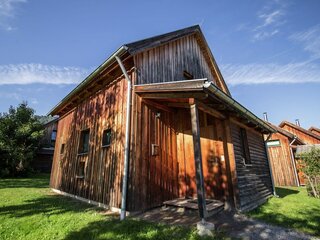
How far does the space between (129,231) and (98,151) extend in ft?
12.3

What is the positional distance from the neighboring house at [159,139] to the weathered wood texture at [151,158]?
0.10ft

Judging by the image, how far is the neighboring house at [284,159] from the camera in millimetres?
13961

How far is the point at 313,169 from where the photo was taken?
801cm

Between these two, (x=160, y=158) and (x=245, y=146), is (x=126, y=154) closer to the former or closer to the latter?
(x=160, y=158)

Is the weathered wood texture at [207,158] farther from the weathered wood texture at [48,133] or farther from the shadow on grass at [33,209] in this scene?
the weathered wood texture at [48,133]

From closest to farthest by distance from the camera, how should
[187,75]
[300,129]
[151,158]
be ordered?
[151,158] < [187,75] < [300,129]

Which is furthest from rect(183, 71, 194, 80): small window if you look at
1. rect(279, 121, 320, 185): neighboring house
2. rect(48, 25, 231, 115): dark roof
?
rect(279, 121, 320, 185): neighboring house

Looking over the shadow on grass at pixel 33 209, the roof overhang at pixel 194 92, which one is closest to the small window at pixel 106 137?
the roof overhang at pixel 194 92

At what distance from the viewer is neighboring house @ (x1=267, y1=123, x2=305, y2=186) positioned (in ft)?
45.8

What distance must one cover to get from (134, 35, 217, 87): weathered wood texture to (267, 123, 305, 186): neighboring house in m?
8.27

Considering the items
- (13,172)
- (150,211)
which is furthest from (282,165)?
(13,172)

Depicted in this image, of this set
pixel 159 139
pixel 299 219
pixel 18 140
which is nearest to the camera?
pixel 299 219

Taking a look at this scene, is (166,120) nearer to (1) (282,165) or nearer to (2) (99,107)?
(2) (99,107)

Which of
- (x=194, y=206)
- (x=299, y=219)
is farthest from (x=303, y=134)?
(x=194, y=206)
